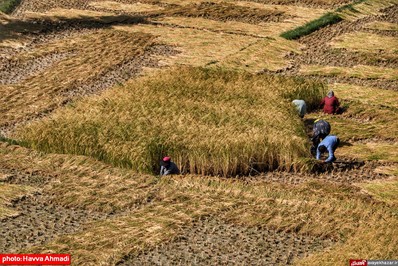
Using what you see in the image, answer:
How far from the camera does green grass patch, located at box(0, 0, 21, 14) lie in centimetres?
2693

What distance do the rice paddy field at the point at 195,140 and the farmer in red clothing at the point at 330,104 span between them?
0.23m

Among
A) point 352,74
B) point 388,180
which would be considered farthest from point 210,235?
point 352,74

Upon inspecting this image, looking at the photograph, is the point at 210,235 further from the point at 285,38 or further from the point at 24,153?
the point at 285,38

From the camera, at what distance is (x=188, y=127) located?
16484 millimetres

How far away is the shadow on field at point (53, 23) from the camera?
2472 centimetres

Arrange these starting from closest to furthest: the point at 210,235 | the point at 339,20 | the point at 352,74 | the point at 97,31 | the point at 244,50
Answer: the point at 210,235 < the point at 352,74 < the point at 244,50 < the point at 97,31 < the point at 339,20

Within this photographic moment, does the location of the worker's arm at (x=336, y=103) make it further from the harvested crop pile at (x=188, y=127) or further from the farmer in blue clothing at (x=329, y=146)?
the farmer in blue clothing at (x=329, y=146)

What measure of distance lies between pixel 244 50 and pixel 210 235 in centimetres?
1136

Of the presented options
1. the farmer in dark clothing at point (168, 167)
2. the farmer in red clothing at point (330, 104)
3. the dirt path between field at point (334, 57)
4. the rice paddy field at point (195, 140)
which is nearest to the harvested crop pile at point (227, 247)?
the rice paddy field at point (195, 140)

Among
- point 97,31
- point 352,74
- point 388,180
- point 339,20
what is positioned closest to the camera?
point 388,180

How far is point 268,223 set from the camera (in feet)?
42.8

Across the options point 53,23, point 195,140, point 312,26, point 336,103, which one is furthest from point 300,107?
point 53,23

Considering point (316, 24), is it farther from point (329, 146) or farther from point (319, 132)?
point (329, 146)

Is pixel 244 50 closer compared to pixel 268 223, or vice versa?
pixel 268 223
